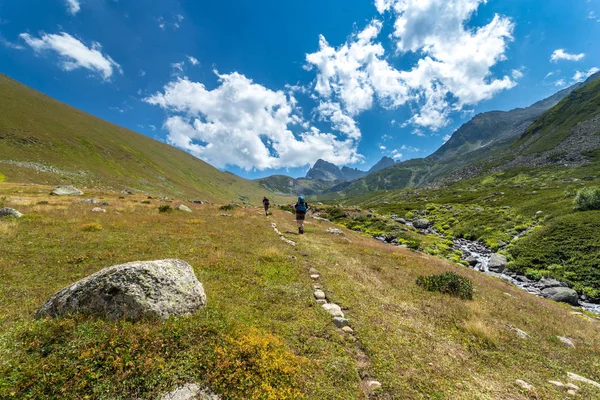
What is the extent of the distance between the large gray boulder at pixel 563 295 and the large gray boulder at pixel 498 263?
23.3 ft

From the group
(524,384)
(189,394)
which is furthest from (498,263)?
(189,394)

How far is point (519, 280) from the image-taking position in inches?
1099

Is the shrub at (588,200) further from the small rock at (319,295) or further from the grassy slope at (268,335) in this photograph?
the small rock at (319,295)

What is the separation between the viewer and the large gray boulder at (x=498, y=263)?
3073 cm

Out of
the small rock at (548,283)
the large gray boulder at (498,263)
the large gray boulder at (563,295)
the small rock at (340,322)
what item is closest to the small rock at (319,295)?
the small rock at (340,322)

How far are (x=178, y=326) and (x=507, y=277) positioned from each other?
35.3 m

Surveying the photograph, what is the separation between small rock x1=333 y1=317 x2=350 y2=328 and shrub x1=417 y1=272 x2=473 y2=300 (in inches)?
318

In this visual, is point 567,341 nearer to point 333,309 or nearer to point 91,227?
point 333,309

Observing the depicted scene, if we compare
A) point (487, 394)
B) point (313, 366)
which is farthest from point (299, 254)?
point (487, 394)

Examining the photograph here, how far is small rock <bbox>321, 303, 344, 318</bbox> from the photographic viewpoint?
413 inches

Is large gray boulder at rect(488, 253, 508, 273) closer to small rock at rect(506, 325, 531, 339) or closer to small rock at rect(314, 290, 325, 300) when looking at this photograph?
small rock at rect(506, 325, 531, 339)

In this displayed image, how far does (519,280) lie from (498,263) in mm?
3553

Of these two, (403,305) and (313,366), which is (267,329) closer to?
(313,366)

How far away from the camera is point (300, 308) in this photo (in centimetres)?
1061
